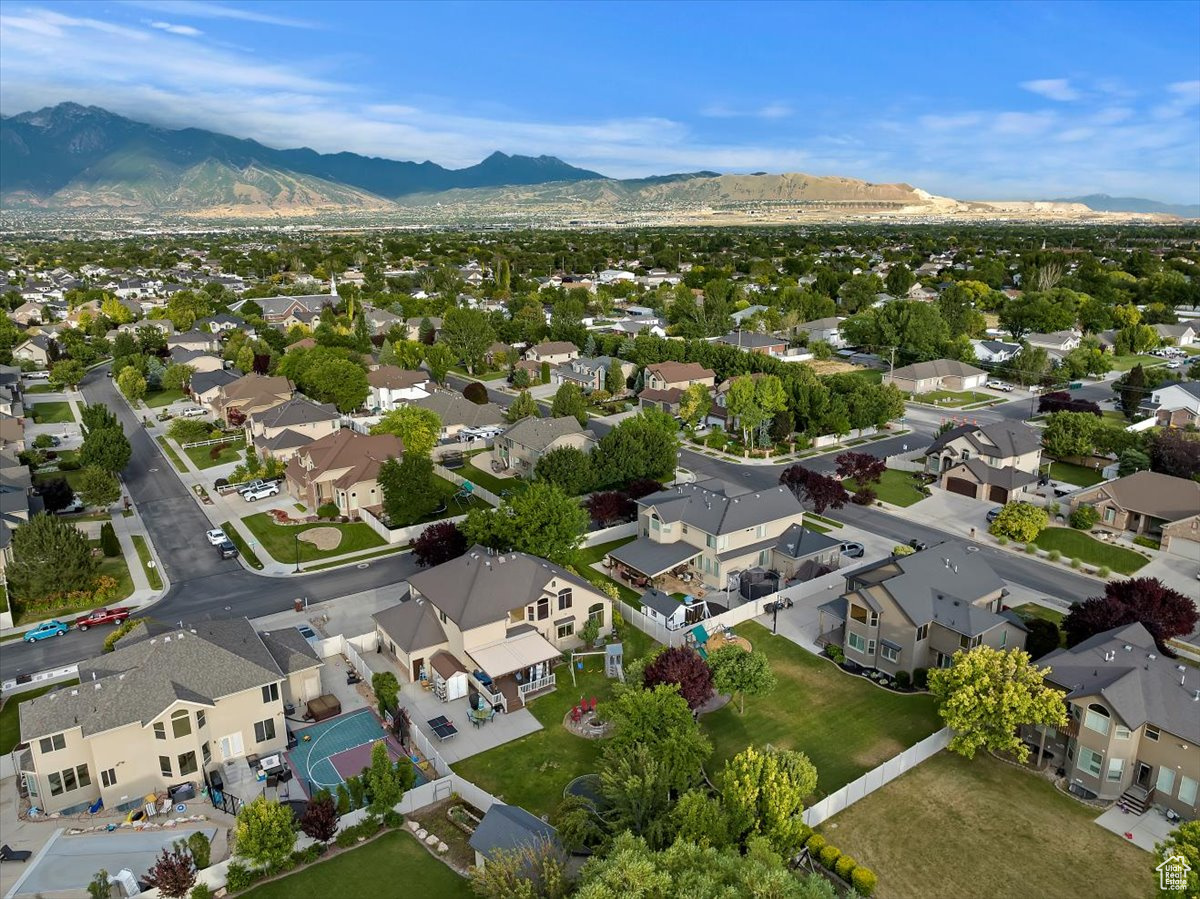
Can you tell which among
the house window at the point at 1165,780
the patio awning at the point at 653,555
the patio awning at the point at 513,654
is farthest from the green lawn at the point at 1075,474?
the patio awning at the point at 513,654

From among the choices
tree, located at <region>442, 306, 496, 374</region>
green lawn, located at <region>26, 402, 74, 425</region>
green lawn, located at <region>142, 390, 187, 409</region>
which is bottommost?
green lawn, located at <region>26, 402, 74, 425</region>

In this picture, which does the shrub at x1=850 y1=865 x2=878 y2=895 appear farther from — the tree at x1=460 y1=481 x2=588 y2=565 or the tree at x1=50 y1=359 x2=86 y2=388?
the tree at x1=50 y1=359 x2=86 y2=388

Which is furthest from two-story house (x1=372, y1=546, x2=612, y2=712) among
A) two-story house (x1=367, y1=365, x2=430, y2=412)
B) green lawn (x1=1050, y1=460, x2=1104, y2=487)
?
two-story house (x1=367, y1=365, x2=430, y2=412)

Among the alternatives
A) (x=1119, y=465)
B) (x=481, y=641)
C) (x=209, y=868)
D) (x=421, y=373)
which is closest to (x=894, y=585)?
(x=481, y=641)

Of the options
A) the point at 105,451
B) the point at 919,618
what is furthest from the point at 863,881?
the point at 105,451

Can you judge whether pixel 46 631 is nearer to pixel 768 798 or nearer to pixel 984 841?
pixel 768 798

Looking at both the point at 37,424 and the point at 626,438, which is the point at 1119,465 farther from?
the point at 37,424
